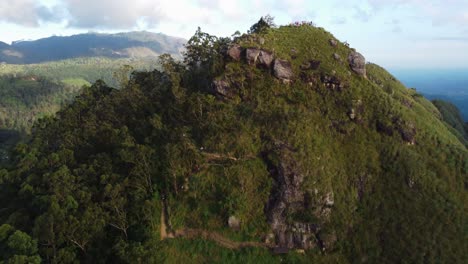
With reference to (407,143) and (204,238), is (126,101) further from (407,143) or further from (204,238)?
(407,143)

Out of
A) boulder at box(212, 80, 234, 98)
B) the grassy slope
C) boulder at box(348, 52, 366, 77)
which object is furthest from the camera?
boulder at box(348, 52, 366, 77)

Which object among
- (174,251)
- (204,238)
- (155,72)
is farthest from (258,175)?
(155,72)

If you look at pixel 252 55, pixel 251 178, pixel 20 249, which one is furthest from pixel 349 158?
pixel 20 249

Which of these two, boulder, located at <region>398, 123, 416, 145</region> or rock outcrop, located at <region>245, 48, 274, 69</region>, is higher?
rock outcrop, located at <region>245, 48, 274, 69</region>

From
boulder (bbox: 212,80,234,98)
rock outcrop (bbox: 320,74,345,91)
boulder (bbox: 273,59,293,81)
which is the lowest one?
boulder (bbox: 212,80,234,98)

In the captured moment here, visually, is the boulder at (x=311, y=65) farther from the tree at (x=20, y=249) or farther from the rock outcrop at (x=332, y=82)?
the tree at (x=20, y=249)

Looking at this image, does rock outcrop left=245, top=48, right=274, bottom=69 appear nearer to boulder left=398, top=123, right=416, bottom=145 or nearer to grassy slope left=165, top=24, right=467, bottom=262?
grassy slope left=165, top=24, right=467, bottom=262

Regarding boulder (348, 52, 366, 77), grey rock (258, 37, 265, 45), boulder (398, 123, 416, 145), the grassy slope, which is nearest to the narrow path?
the grassy slope
